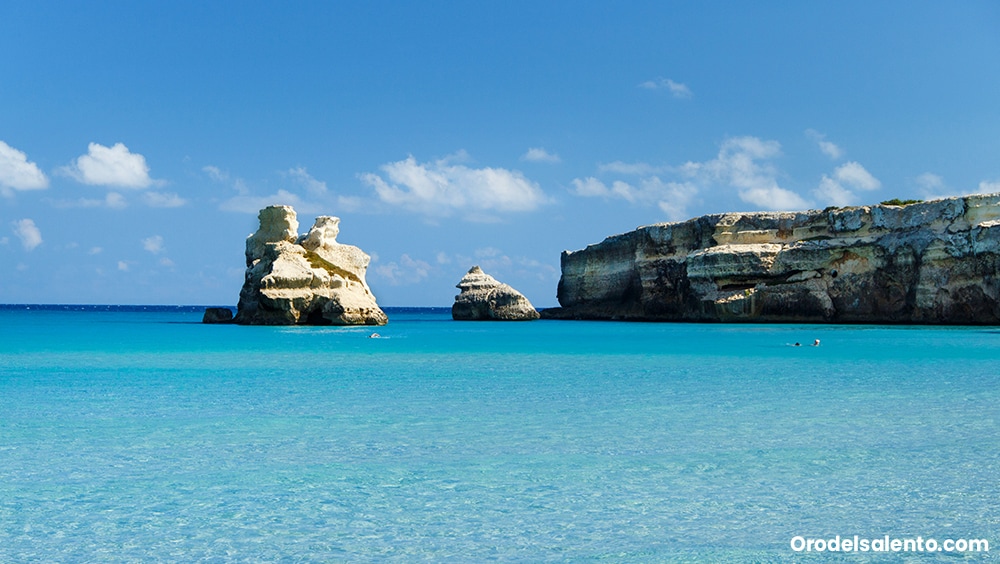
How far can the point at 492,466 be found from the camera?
8992 mm

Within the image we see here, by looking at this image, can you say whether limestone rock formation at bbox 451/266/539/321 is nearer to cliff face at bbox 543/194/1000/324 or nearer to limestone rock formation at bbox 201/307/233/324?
cliff face at bbox 543/194/1000/324

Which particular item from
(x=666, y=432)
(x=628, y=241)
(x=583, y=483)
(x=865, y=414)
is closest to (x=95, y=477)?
(x=583, y=483)

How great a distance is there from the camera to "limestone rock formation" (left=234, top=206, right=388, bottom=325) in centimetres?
4922

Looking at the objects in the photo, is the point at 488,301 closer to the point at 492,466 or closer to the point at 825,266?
the point at 825,266

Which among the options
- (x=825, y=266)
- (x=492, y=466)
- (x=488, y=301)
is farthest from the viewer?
(x=488, y=301)

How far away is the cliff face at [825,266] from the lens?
161 feet

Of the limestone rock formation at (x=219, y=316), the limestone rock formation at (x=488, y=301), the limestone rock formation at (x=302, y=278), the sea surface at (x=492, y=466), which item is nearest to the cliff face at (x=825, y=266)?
the limestone rock formation at (x=488, y=301)

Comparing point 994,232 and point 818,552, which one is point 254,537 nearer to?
point 818,552

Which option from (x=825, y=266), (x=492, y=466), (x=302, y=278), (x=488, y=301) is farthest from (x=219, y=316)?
(x=492, y=466)

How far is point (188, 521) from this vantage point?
7.01m

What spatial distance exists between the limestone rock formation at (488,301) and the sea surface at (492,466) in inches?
1974

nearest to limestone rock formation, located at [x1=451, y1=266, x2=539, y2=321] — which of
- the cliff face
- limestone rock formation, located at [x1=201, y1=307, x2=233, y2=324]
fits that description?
the cliff face

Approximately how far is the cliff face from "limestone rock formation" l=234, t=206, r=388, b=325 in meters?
23.1

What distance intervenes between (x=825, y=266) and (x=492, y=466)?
51735 mm
